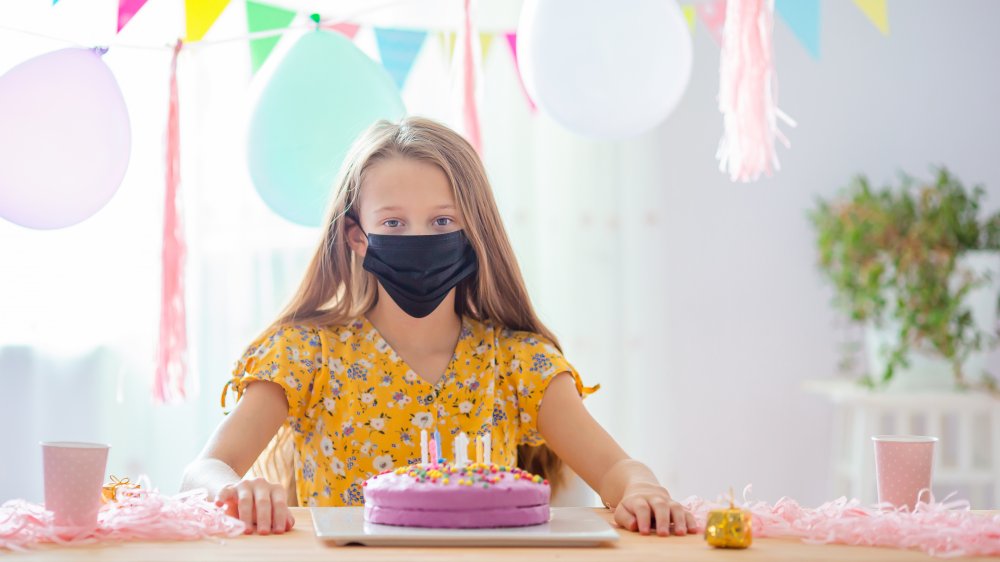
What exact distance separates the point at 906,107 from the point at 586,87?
1583mm

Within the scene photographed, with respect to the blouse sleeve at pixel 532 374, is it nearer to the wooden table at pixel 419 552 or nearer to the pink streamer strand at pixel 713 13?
the wooden table at pixel 419 552

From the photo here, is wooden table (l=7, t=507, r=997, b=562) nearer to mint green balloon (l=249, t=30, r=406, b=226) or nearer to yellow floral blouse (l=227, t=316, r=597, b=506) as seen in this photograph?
yellow floral blouse (l=227, t=316, r=597, b=506)

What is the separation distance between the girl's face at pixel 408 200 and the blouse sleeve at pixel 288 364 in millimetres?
178

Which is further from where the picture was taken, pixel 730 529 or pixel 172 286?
pixel 172 286

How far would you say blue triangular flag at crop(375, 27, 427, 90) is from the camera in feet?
7.32

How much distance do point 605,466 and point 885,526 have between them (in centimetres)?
42

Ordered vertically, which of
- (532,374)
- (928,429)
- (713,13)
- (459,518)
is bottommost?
(928,429)

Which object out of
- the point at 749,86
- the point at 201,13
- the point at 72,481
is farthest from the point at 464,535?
the point at 201,13

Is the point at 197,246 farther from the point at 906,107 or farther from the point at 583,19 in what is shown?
the point at 906,107

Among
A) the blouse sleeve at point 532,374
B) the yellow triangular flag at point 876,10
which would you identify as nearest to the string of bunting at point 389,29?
the yellow triangular flag at point 876,10

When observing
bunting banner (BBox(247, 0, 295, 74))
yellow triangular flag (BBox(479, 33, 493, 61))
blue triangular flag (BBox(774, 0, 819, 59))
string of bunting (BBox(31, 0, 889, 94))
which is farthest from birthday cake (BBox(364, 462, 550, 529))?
yellow triangular flag (BBox(479, 33, 493, 61))

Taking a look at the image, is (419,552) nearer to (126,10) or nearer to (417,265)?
(417,265)

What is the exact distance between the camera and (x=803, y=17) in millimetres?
2072

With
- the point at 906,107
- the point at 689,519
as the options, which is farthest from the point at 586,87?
the point at 906,107
